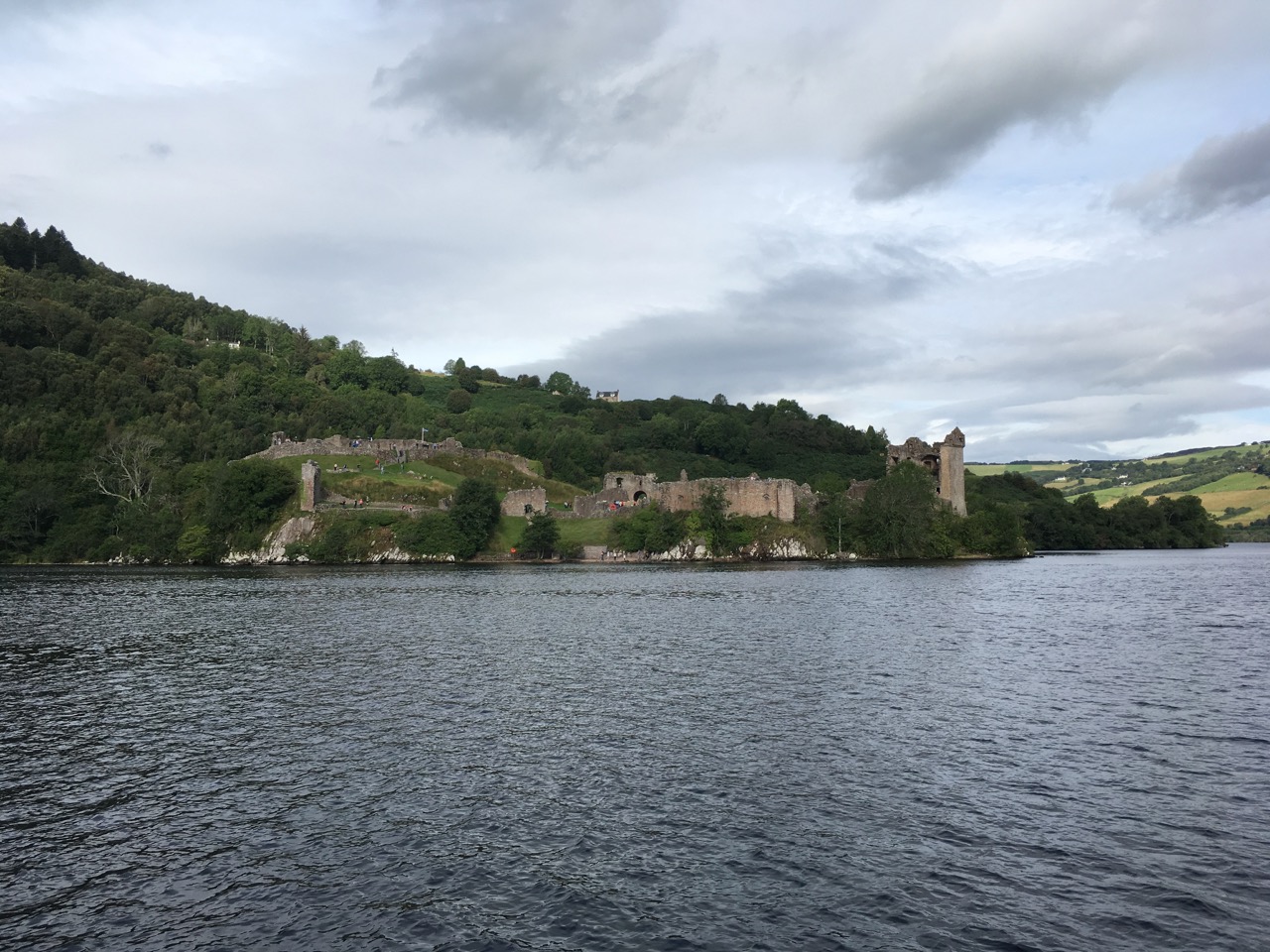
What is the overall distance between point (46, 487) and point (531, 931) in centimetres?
11383

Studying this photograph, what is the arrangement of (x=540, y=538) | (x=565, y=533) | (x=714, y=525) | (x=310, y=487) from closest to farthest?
(x=540, y=538) → (x=310, y=487) → (x=565, y=533) → (x=714, y=525)

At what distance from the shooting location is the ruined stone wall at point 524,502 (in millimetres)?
105500

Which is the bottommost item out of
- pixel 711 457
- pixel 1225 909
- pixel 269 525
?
pixel 1225 909

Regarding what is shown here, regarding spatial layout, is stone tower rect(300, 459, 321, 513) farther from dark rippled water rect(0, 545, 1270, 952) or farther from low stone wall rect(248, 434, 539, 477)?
dark rippled water rect(0, 545, 1270, 952)

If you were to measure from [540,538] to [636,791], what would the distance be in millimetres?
81560

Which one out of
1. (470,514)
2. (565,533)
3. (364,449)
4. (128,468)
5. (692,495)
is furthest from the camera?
(364,449)

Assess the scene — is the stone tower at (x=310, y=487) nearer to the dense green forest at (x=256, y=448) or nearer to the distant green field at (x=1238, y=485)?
the dense green forest at (x=256, y=448)

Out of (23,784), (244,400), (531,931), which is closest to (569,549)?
(244,400)

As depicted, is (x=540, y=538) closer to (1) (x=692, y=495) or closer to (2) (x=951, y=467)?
(1) (x=692, y=495)

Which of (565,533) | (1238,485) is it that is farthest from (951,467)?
(1238,485)

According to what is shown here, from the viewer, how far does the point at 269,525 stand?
324ft

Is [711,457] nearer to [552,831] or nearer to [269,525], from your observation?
[269,525]

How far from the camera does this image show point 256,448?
132m

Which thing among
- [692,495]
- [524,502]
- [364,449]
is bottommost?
[524,502]
